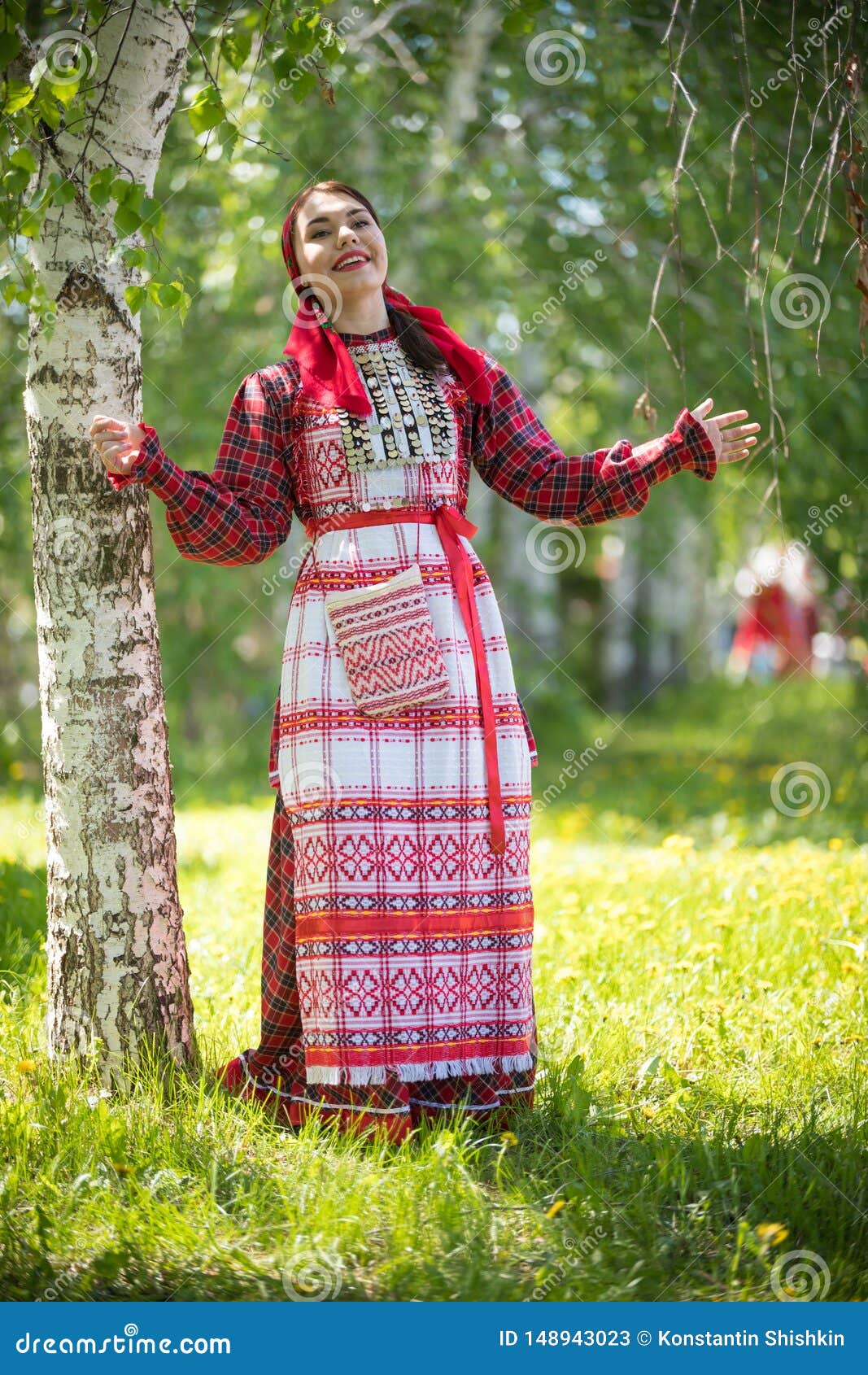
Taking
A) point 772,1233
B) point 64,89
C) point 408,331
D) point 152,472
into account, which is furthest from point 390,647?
point 772,1233

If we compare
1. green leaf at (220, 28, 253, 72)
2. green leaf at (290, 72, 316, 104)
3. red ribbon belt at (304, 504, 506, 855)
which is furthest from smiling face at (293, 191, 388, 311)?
red ribbon belt at (304, 504, 506, 855)

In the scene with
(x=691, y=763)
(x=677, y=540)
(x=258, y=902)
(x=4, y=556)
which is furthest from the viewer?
(x=677, y=540)

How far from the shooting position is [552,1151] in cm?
262

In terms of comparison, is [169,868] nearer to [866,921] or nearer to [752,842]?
[866,921]

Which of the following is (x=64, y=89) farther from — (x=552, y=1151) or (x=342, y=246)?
(x=552, y=1151)

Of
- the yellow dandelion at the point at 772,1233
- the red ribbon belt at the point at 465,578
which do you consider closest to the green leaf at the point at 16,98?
the red ribbon belt at the point at 465,578

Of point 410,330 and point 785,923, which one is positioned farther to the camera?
point 785,923

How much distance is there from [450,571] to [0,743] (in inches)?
248

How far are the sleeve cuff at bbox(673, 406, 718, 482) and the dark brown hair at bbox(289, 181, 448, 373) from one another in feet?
1.81

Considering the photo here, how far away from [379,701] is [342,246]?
3.24 feet

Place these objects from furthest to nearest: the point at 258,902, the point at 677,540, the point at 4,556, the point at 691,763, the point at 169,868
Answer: the point at 677,540, the point at 691,763, the point at 4,556, the point at 258,902, the point at 169,868

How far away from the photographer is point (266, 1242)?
2.21 metres

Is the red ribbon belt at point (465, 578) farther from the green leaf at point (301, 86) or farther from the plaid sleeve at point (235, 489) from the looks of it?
the green leaf at point (301, 86)

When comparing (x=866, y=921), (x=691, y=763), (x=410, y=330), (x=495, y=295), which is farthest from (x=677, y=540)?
(x=410, y=330)
